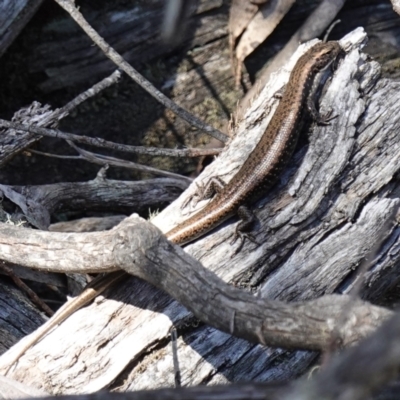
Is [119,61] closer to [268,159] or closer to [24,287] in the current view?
[268,159]

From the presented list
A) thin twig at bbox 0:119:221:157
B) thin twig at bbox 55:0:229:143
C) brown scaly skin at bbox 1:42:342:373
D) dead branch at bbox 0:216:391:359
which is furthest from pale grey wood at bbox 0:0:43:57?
dead branch at bbox 0:216:391:359

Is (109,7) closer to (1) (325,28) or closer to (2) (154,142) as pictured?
(2) (154,142)

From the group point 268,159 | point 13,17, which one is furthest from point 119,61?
point 268,159

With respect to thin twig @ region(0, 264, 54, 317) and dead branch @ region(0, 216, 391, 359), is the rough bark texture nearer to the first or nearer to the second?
dead branch @ region(0, 216, 391, 359)

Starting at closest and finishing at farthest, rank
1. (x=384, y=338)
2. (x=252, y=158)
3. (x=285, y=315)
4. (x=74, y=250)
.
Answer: (x=384, y=338), (x=285, y=315), (x=74, y=250), (x=252, y=158)

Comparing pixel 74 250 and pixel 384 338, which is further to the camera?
pixel 74 250

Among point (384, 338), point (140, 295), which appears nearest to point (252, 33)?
point (140, 295)
